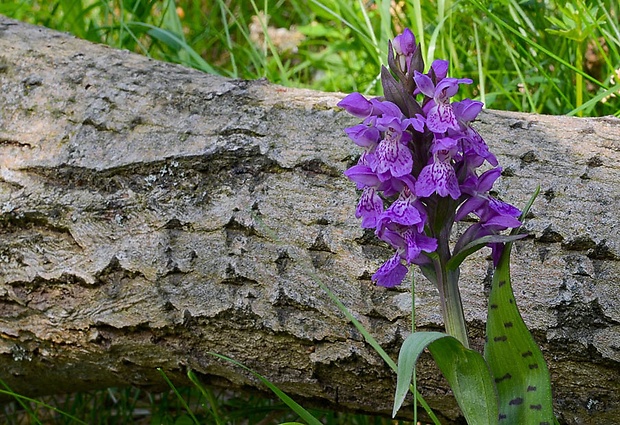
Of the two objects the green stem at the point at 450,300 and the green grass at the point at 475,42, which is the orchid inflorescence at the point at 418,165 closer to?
the green stem at the point at 450,300

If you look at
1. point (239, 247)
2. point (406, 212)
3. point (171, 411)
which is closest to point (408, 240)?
point (406, 212)

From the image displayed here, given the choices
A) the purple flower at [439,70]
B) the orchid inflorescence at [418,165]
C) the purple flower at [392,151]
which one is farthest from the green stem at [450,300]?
the purple flower at [439,70]

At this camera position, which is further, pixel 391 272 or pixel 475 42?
pixel 475 42

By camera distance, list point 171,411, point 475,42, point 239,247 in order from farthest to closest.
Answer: point 475,42, point 171,411, point 239,247

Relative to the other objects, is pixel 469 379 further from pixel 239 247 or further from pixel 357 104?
pixel 239 247

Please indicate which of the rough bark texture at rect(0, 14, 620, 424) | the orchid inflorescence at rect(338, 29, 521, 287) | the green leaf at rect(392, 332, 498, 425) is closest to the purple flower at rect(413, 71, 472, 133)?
the orchid inflorescence at rect(338, 29, 521, 287)
